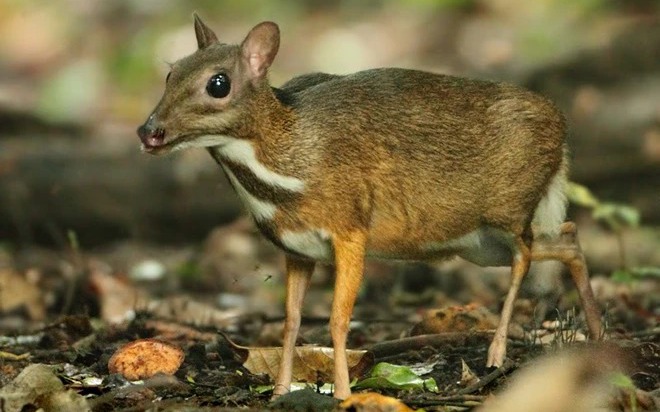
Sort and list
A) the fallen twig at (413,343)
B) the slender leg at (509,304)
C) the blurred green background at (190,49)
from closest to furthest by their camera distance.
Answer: the slender leg at (509,304) < the fallen twig at (413,343) < the blurred green background at (190,49)

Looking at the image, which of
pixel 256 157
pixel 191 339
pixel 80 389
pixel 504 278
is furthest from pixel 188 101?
pixel 504 278

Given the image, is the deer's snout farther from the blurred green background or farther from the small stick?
the small stick

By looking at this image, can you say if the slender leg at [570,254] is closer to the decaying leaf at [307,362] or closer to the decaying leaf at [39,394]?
the decaying leaf at [307,362]

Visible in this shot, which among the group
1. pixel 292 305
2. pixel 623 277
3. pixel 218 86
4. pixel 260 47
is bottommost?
pixel 623 277

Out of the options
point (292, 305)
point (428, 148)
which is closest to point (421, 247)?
point (428, 148)

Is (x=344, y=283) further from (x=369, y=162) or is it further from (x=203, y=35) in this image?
(x=203, y=35)

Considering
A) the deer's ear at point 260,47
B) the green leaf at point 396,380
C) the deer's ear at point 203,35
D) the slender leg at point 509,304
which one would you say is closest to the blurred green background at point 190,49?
the deer's ear at point 203,35
